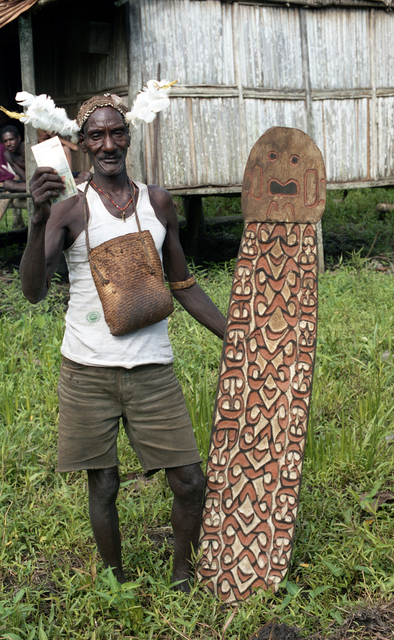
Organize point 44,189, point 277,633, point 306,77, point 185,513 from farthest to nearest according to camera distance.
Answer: point 306,77 < point 185,513 < point 277,633 < point 44,189

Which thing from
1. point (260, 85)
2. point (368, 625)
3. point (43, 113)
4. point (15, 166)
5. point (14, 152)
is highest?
point (260, 85)

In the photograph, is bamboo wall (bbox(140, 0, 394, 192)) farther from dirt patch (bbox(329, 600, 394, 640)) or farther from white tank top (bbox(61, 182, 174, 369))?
dirt patch (bbox(329, 600, 394, 640))

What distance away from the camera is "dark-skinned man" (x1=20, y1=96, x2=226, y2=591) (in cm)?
228

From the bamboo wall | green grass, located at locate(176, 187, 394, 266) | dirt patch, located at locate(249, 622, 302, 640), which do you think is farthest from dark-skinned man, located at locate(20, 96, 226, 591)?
green grass, located at locate(176, 187, 394, 266)

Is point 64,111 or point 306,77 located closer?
point 64,111

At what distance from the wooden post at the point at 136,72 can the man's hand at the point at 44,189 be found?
4745 mm

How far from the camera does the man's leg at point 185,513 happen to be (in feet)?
7.91

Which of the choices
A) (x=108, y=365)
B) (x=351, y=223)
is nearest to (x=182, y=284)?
(x=108, y=365)

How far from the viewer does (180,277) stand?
101 inches

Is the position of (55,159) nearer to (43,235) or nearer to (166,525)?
(43,235)

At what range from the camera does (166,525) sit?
3020mm

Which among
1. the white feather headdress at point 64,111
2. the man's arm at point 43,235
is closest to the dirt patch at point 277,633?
the man's arm at point 43,235

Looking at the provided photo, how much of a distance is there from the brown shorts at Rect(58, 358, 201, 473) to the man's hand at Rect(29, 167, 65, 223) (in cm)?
57

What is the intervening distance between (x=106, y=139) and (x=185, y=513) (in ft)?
4.60
